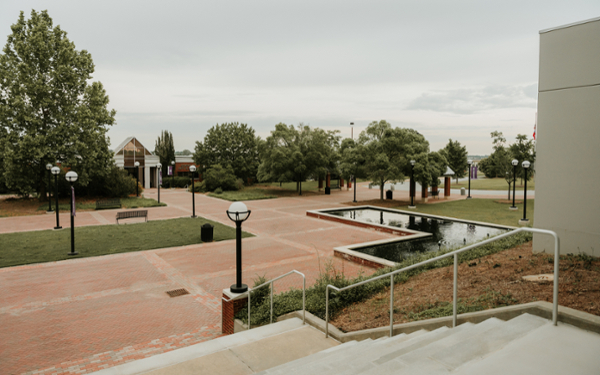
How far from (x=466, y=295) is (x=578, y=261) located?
2571 millimetres

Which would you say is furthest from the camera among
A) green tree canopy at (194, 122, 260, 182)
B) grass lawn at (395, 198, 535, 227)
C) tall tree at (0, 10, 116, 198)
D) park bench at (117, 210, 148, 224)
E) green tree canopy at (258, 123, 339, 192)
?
green tree canopy at (194, 122, 260, 182)

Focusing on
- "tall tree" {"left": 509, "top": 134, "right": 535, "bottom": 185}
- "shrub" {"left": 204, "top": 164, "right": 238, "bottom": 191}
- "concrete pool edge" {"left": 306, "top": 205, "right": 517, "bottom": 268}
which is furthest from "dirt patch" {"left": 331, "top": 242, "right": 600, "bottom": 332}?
"shrub" {"left": 204, "top": 164, "right": 238, "bottom": 191}

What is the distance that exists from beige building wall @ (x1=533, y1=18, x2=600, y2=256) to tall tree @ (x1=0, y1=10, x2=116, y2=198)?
93.7 feet

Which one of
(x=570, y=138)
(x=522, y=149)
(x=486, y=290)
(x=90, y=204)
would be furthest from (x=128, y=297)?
→ (x=522, y=149)

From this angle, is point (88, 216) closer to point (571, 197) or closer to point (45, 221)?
point (45, 221)

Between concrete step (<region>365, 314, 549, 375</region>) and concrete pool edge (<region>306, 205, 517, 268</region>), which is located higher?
concrete step (<region>365, 314, 549, 375</region>)

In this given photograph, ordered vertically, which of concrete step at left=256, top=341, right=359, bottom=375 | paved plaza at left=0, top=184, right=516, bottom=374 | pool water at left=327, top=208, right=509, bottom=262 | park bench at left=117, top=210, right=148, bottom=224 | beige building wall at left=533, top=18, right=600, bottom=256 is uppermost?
beige building wall at left=533, top=18, right=600, bottom=256

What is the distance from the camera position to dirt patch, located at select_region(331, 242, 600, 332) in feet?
16.8

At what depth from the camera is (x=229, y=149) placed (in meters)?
48.1

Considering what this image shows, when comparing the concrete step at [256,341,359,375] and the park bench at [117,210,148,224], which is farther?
the park bench at [117,210,148,224]

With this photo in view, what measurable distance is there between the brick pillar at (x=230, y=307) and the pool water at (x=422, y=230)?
6.33 m

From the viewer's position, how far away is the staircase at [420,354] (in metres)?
3.10

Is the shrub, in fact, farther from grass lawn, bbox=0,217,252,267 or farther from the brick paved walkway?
the brick paved walkway

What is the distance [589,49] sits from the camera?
731cm
